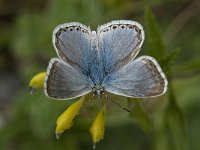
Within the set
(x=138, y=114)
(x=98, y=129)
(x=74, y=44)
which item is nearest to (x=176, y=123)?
(x=138, y=114)

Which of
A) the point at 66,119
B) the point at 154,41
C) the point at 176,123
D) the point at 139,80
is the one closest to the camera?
the point at 139,80

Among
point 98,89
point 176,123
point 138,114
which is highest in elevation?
point 98,89

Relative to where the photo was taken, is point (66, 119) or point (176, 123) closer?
point (66, 119)

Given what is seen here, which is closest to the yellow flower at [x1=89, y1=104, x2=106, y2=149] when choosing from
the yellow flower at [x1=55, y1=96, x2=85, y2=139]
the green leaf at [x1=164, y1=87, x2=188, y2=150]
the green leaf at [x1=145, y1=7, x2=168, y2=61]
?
the yellow flower at [x1=55, y1=96, x2=85, y2=139]

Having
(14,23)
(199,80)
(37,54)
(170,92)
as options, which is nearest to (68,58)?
(170,92)

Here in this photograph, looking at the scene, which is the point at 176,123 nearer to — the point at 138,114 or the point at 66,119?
the point at 138,114

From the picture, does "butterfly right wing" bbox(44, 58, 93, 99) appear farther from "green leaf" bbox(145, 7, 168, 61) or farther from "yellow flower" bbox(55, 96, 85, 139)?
"green leaf" bbox(145, 7, 168, 61)

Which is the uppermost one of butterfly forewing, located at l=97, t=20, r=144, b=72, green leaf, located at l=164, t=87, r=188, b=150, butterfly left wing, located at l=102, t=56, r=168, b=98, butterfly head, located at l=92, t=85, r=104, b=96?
butterfly forewing, located at l=97, t=20, r=144, b=72
